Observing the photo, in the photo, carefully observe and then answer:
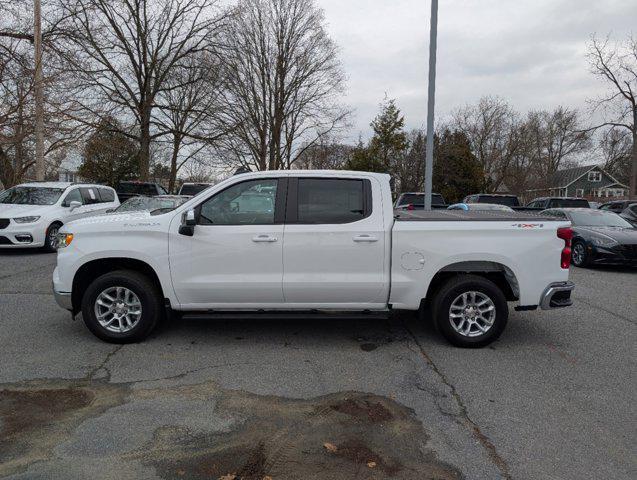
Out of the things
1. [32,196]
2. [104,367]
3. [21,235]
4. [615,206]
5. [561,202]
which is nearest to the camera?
[104,367]

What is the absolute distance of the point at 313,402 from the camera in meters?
3.90

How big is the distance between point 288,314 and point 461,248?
1.99 meters

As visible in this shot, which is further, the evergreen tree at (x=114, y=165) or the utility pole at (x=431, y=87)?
the evergreen tree at (x=114, y=165)

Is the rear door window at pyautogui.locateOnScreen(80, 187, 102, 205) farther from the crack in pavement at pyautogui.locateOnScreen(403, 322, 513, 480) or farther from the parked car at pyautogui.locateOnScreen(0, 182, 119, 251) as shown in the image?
the crack in pavement at pyautogui.locateOnScreen(403, 322, 513, 480)

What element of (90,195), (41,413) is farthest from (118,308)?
(90,195)

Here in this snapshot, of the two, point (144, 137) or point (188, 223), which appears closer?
point (188, 223)

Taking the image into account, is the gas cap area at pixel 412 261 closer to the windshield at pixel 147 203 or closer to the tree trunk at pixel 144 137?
the windshield at pixel 147 203

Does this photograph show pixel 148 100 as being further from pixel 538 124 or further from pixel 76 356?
pixel 538 124

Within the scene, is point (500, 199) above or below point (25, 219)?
above

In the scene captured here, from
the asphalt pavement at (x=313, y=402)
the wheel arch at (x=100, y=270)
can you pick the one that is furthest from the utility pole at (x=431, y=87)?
the wheel arch at (x=100, y=270)

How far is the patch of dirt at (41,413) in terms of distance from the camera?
10.1 feet

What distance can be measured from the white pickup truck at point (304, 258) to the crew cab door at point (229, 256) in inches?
0.4

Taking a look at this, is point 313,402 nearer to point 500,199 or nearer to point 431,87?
point 431,87

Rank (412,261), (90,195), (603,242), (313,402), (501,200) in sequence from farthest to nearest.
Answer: (501,200) < (90,195) < (603,242) < (412,261) < (313,402)
